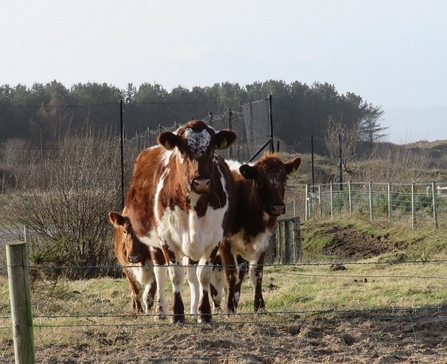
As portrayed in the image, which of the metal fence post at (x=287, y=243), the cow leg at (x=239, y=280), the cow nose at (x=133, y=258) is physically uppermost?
the cow nose at (x=133, y=258)

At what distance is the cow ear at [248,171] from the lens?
10.5 meters

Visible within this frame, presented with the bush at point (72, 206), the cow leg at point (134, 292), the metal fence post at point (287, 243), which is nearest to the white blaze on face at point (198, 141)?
the cow leg at point (134, 292)

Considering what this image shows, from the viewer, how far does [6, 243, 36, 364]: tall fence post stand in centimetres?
574

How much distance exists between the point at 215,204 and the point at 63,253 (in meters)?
8.42

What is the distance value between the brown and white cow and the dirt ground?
4.33 feet

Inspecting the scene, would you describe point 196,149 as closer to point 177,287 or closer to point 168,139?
point 168,139

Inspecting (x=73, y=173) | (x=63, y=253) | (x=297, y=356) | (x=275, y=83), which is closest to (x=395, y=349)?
(x=297, y=356)

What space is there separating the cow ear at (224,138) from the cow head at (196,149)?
61 mm

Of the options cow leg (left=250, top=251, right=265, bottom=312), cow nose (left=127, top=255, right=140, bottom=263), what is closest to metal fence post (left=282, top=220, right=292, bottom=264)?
cow nose (left=127, top=255, right=140, bottom=263)

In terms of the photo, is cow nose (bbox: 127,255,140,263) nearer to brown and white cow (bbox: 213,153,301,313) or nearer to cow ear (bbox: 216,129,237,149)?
brown and white cow (bbox: 213,153,301,313)

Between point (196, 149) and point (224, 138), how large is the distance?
24.9 inches

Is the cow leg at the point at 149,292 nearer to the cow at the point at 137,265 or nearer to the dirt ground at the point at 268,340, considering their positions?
the cow at the point at 137,265

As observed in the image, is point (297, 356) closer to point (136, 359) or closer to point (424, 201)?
point (136, 359)

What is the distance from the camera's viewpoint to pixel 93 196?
17938 millimetres
